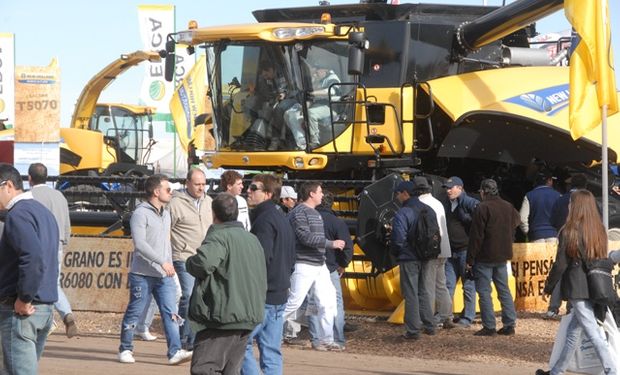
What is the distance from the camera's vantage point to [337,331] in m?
12.8

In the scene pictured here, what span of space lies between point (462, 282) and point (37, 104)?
25.5 ft

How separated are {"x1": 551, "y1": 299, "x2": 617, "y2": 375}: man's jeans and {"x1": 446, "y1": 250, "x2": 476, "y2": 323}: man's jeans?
4135mm

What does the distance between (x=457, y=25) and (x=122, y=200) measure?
5.71 meters

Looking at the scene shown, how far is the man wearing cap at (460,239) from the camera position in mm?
13758

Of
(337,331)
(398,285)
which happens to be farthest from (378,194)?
(337,331)

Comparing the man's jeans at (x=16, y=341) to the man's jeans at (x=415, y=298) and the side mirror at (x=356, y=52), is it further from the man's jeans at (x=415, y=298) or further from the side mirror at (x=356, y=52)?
the side mirror at (x=356, y=52)

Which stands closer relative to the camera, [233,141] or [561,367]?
[561,367]

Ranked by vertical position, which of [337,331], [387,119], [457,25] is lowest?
[337,331]

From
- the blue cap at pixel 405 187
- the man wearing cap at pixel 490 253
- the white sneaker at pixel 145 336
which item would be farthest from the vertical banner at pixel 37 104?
the man wearing cap at pixel 490 253

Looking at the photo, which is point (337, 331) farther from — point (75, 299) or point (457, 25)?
point (457, 25)

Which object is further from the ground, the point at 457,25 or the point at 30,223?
the point at 457,25

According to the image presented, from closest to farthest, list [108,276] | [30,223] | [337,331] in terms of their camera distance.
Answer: [30,223] < [337,331] < [108,276]

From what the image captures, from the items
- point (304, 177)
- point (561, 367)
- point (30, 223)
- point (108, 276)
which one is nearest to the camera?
point (30, 223)

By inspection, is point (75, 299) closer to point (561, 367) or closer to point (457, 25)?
point (457, 25)
